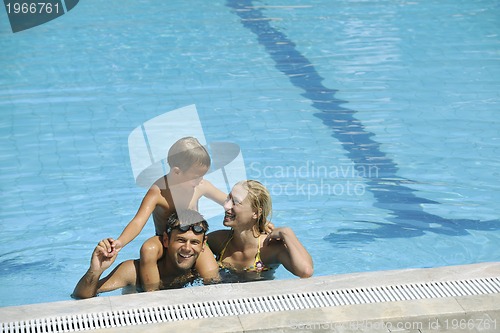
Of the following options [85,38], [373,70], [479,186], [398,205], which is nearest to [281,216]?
[398,205]

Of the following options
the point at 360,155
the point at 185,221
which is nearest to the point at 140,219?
the point at 185,221

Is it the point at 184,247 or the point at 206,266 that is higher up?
the point at 184,247

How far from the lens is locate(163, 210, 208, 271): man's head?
450cm

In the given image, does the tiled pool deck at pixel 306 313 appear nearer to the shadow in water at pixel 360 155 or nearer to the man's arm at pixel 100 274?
the man's arm at pixel 100 274

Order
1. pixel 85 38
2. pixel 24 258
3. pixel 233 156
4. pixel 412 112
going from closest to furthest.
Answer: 1. pixel 24 258
2. pixel 233 156
3. pixel 412 112
4. pixel 85 38

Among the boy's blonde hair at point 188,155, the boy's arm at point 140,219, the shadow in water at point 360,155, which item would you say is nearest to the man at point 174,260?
the boy's arm at point 140,219

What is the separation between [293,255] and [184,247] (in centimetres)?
57

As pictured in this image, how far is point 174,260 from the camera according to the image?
15.0 ft

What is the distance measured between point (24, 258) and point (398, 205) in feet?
8.61

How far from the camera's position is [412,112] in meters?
7.61

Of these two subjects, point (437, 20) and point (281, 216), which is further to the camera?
point (437, 20)

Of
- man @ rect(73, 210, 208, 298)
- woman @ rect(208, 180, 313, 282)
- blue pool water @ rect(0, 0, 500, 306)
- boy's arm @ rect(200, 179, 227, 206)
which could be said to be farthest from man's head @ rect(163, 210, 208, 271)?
blue pool water @ rect(0, 0, 500, 306)

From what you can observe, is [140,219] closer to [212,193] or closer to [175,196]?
[175,196]

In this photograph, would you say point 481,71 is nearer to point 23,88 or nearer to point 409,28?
point 409,28
